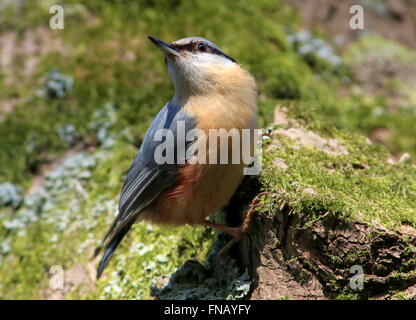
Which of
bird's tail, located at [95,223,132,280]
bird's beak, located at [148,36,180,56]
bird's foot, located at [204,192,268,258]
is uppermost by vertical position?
bird's beak, located at [148,36,180,56]

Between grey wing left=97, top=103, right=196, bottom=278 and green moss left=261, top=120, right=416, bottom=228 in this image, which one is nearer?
green moss left=261, top=120, right=416, bottom=228

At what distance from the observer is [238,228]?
346cm

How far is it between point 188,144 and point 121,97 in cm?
234

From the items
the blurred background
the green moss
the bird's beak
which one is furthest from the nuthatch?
the blurred background

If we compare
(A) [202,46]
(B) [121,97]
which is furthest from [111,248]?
(B) [121,97]

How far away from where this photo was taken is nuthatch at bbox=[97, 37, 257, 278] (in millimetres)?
3434

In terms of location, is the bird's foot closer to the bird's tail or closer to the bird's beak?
the bird's tail

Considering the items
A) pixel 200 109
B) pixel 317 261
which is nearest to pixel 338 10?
pixel 200 109

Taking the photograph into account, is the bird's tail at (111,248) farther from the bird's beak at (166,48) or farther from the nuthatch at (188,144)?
the bird's beak at (166,48)

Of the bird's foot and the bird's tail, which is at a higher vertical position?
the bird's foot

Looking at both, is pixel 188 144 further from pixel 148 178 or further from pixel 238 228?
pixel 238 228

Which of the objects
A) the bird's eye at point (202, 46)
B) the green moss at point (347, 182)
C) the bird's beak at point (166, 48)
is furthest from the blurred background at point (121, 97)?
the bird's beak at point (166, 48)

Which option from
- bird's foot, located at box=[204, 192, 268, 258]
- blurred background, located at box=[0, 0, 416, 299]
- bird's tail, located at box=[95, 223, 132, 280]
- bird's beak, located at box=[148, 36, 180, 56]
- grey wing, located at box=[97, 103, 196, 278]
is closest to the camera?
bird's foot, located at box=[204, 192, 268, 258]

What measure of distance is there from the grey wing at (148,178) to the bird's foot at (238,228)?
1.41ft
